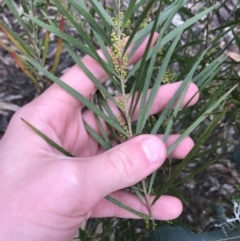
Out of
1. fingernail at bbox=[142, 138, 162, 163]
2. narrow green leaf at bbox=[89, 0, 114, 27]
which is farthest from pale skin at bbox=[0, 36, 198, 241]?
narrow green leaf at bbox=[89, 0, 114, 27]

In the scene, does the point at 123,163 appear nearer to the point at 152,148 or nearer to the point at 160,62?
the point at 152,148

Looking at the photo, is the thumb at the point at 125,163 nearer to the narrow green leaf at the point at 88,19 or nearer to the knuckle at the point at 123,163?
the knuckle at the point at 123,163

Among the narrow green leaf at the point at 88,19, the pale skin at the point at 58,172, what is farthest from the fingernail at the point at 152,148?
the narrow green leaf at the point at 88,19

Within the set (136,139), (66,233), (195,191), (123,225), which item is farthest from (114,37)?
(195,191)

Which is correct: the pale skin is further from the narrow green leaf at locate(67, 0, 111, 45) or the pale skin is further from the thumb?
the narrow green leaf at locate(67, 0, 111, 45)

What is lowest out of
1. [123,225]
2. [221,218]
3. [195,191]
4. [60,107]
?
[195,191]

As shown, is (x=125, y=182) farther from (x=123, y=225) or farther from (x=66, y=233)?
(x=123, y=225)

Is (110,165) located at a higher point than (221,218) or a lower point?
higher
